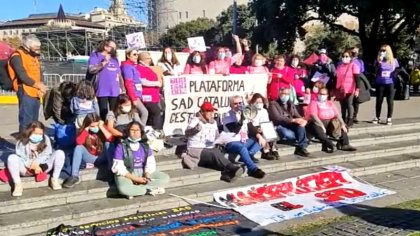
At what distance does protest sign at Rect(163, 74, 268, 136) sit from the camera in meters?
9.66

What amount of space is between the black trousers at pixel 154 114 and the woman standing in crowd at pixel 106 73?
69cm

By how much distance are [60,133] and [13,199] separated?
1.68 meters

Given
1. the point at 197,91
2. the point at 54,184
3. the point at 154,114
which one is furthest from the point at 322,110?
the point at 54,184

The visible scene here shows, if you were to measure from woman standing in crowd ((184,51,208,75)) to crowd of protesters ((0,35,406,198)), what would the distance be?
0.8 inches

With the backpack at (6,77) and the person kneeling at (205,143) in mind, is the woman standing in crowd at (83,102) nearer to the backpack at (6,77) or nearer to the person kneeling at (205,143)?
the backpack at (6,77)

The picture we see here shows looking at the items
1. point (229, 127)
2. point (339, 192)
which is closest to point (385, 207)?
point (339, 192)

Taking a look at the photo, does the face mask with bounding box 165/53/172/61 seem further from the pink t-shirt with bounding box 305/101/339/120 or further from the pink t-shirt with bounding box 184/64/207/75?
the pink t-shirt with bounding box 305/101/339/120

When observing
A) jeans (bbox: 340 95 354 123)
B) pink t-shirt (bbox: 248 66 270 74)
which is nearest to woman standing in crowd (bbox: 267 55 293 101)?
pink t-shirt (bbox: 248 66 270 74)

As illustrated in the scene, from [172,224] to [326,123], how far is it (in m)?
4.71

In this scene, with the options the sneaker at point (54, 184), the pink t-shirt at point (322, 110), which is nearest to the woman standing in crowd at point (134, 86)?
the sneaker at point (54, 184)

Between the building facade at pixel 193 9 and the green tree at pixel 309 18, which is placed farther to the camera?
the building facade at pixel 193 9

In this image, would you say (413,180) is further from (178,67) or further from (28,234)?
(28,234)

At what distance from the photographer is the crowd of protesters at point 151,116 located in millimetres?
7258

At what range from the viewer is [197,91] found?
10055mm
